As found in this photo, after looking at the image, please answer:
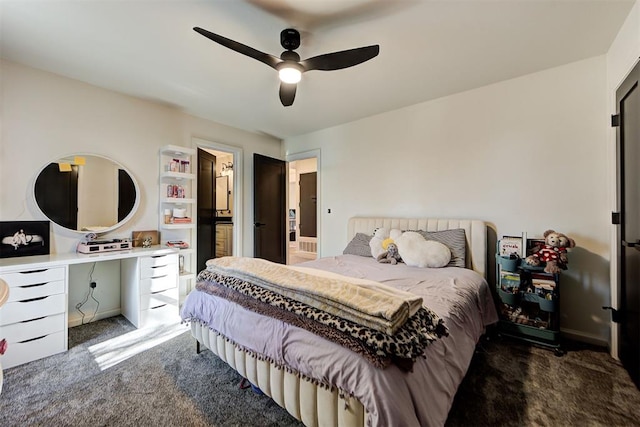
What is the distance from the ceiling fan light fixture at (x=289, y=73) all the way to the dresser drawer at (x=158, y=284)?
2.34 meters

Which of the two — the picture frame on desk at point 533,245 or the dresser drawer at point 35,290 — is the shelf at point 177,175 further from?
the picture frame on desk at point 533,245

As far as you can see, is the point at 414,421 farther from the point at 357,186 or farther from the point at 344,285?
the point at 357,186

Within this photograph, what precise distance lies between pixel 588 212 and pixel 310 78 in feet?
9.28

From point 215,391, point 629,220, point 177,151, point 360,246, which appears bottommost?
point 215,391

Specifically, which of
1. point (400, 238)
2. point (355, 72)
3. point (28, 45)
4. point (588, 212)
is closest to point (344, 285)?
point (400, 238)

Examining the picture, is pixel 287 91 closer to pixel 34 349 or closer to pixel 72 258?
pixel 72 258

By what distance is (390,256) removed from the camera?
290 centimetres

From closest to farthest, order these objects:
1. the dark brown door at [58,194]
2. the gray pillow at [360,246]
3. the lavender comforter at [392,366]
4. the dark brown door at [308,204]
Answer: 1. the lavender comforter at [392,366]
2. the dark brown door at [58,194]
3. the gray pillow at [360,246]
4. the dark brown door at [308,204]

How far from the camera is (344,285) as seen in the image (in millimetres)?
1394

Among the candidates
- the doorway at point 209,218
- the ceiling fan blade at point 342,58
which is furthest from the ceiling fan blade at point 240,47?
the doorway at point 209,218

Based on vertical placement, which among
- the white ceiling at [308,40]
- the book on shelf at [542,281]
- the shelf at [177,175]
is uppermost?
the white ceiling at [308,40]

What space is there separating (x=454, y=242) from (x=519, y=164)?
39.2 inches

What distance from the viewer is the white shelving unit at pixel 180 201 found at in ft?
11.1

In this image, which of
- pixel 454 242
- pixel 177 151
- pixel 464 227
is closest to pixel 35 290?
pixel 177 151
